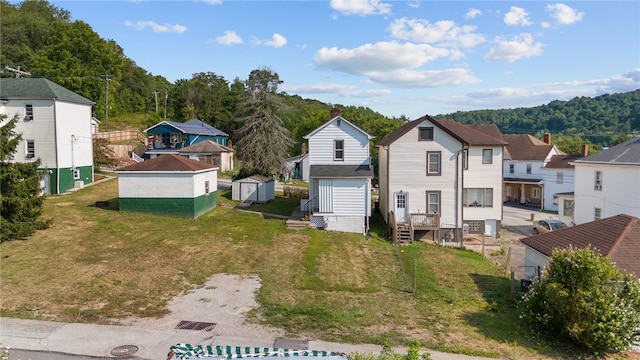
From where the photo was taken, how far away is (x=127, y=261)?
19.2 m

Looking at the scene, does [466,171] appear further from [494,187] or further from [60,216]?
[60,216]

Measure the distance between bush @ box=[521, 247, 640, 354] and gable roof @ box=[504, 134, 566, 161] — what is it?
40.4m

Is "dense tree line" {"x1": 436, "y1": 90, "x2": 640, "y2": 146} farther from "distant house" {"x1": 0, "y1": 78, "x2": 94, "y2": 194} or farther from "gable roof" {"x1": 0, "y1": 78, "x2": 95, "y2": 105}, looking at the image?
"gable roof" {"x1": 0, "y1": 78, "x2": 95, "y2": 105}

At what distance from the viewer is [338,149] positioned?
29.8 meters

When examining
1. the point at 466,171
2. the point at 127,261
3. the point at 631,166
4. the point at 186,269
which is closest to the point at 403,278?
the point at 186,269

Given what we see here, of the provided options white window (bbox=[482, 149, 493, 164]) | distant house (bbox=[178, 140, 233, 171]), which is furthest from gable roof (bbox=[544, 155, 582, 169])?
distant house (bbox=[178, 140, 233, 171])

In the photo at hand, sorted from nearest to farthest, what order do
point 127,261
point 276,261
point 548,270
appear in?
1. point 548,270
2. point 127,261
3. point 276,261

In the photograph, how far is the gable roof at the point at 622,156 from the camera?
29.6m

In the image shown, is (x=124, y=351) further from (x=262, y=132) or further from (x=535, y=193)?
(x=535, y=193)

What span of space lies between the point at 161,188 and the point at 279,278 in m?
13.0

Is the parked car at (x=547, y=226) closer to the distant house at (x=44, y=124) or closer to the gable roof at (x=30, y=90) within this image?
the distant house at (x=44, y=124)

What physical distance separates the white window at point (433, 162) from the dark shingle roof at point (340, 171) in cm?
379

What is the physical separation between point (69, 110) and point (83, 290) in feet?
74.5

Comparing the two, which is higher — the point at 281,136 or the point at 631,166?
the point at 281,136
